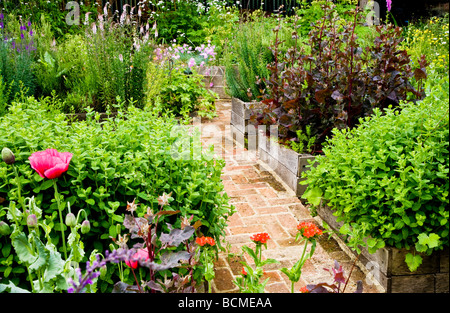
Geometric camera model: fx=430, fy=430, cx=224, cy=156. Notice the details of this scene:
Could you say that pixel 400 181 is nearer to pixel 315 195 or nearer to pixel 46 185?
pixel 315 195

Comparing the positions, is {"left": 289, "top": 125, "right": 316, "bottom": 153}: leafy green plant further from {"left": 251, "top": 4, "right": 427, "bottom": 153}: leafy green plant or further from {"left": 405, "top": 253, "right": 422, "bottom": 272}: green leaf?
{"left": 405, "top": 253, "right": 422, "bottom": 272}: green leaf

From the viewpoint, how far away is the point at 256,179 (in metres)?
4.20

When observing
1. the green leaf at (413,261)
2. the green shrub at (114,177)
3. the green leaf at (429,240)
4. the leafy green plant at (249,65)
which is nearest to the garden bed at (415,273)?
the green leaf at (413,261)

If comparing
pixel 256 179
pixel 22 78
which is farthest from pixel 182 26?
pixel 256 179

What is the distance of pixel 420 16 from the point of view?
388 inches

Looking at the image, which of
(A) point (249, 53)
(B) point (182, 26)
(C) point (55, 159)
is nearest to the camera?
(C) point (55, 159)

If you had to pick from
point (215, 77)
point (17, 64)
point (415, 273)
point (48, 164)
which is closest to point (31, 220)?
point (48, 164)

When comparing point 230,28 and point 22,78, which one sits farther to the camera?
point 230,28

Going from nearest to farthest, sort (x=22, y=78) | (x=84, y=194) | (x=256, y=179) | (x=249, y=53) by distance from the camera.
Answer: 1. (x=84, y=194)
2. (x=256, y=179)
3. (x=22, y=78)
4. (x=249, y=53)

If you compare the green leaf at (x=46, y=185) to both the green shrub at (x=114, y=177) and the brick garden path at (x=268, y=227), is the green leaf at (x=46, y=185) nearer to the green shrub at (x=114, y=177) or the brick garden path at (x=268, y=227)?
the green shrub at (x=114, y=177)
